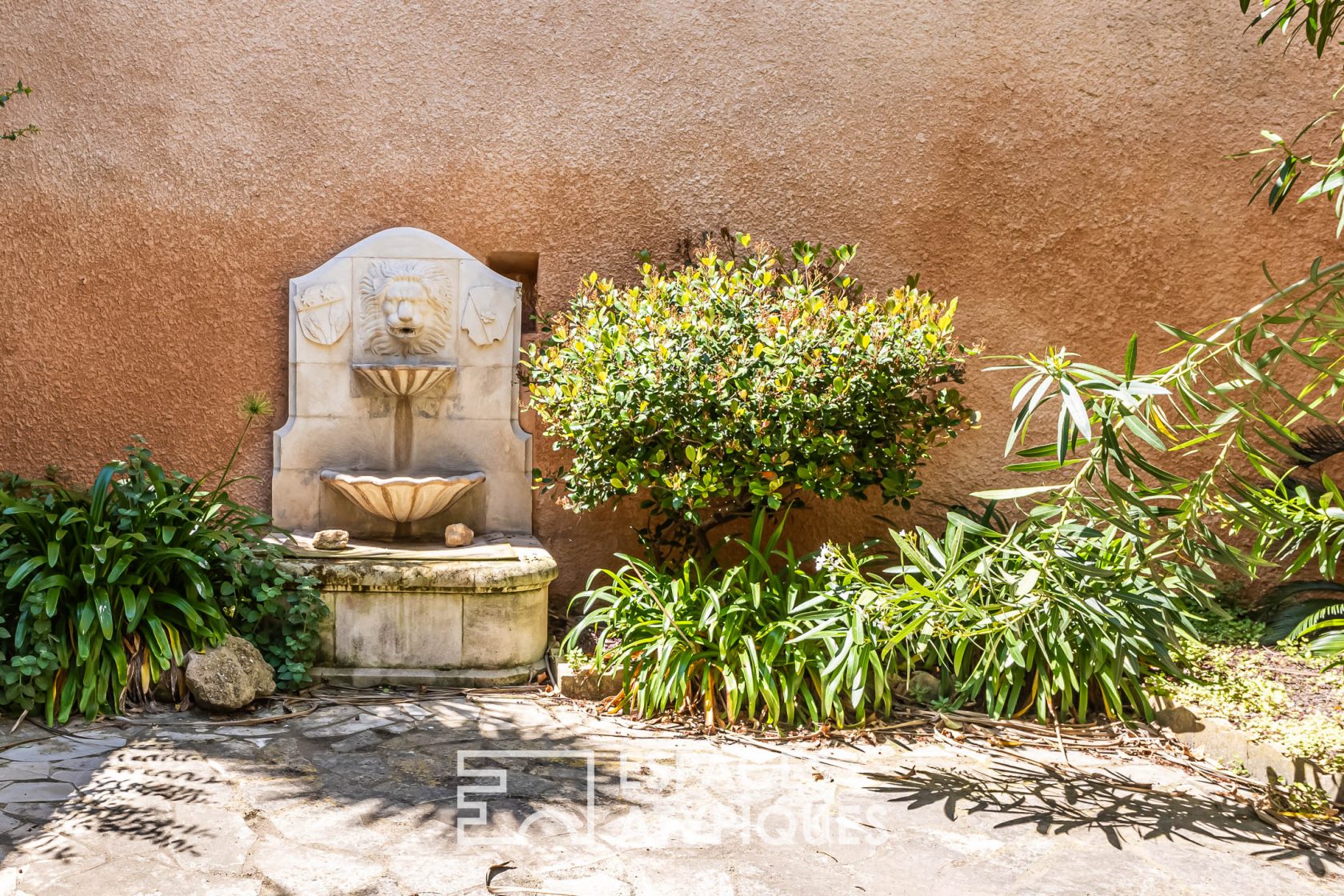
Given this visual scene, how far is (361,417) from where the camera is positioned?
4.99 meters

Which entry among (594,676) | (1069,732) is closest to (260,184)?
(594,676)

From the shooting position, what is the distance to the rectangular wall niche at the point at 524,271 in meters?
5.27

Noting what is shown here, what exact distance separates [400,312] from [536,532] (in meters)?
1.31

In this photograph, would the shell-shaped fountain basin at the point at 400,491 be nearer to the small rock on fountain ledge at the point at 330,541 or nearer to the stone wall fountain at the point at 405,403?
the stone wall fountain at the point at 405,403

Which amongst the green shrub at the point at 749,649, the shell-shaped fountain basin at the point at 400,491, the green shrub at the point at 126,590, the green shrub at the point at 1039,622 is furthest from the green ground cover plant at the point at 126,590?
the green shrub at the point at 1039,622

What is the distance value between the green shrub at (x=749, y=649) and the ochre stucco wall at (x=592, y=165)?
Result: 98cm

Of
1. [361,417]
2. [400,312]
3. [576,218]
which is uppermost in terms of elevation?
[576,218]

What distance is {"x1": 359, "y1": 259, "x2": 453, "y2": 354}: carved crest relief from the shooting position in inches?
193

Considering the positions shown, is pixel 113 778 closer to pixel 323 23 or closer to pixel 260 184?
pixel 260 184

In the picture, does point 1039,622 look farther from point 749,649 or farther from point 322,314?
point 322,314

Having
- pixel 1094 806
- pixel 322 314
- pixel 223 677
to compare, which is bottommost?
pixel 1094 806

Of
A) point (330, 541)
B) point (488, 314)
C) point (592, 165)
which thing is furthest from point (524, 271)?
point (330, 541)

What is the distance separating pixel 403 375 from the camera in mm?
4863

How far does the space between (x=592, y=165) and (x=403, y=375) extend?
1.47 meters
